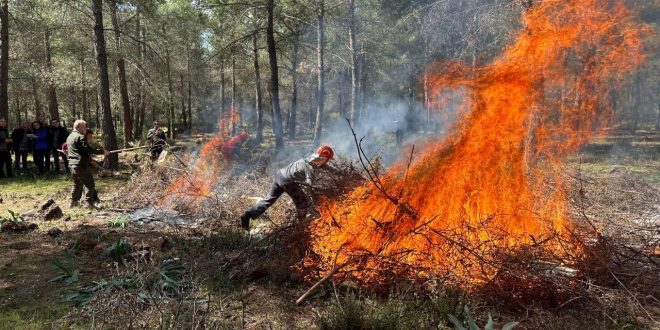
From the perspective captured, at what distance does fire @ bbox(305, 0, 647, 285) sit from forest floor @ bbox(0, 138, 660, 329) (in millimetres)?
409

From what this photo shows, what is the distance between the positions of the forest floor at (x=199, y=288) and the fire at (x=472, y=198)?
409 mm

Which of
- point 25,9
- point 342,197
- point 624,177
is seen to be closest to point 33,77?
point 25,9

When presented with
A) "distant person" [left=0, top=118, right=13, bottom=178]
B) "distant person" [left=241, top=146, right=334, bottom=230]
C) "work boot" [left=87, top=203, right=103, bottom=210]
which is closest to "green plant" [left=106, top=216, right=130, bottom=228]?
"work boot" [left=87, top=203, right=103, bottom=210]

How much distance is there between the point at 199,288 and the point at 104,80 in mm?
10788

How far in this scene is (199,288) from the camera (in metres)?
3.98

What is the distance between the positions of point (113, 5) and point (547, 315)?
45.7ft

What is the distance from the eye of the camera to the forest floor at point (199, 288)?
3.72 meters

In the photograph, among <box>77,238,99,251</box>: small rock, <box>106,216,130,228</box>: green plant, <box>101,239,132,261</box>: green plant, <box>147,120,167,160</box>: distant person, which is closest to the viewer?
<box>101,239,132,261</box>: green plant

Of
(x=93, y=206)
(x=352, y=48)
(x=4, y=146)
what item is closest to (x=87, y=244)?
(x=93, y=206)

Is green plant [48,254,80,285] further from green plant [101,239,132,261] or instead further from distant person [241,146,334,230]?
distant person [241,146,334,230]

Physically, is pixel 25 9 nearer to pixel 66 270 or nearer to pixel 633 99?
pixel 66 270

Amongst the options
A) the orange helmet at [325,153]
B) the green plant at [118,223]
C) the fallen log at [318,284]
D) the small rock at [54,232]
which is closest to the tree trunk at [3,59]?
the green plant at [118,223]

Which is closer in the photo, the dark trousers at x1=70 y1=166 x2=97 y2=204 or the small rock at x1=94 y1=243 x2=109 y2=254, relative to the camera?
the small rock at x1=94 y1=243 x2=109 y2=254

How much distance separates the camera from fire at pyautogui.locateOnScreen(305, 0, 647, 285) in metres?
4.59
